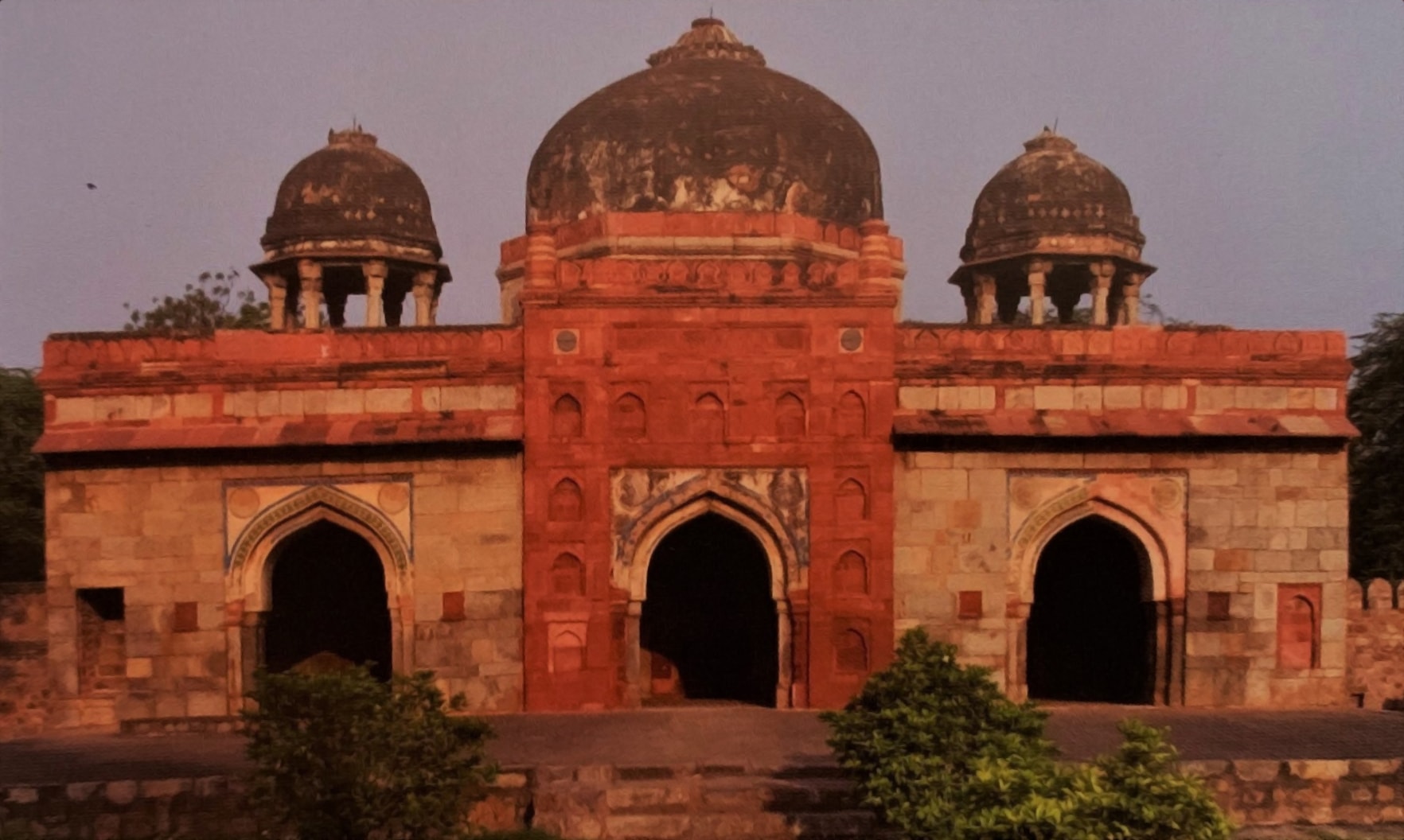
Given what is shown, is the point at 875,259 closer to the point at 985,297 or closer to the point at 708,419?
the point at 708,419

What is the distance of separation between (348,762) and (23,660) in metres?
6.58

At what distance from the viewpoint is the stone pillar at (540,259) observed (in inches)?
488

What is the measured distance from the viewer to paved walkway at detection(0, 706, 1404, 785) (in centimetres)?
1003

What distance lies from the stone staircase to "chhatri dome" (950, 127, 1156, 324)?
9282 mm

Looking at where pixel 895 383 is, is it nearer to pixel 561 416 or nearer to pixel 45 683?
pixel 561 416

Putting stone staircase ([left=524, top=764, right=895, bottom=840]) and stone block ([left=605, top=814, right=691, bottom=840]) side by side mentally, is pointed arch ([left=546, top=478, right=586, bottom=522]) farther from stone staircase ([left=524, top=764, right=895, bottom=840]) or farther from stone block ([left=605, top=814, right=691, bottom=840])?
stone block ([left=605, top=814, right=691, bottom=840])

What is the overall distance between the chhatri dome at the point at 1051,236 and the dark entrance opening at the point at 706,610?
5.31m

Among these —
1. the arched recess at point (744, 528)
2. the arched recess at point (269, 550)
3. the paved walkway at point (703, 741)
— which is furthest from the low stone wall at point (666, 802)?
the arched recess at point (269, 550)

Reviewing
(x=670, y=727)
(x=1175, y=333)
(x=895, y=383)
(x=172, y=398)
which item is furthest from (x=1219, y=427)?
(x=172, y=398)

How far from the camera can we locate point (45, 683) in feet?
41.0

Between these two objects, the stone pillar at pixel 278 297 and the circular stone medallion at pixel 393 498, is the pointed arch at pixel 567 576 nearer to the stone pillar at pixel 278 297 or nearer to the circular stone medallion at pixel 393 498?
the circular stone medallion at pixel 393 498

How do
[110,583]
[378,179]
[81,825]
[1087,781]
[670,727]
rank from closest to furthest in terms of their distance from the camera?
[1087,781]
[81,825]
[670,727]
[110,583]
[378,179]

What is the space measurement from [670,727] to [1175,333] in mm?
5865

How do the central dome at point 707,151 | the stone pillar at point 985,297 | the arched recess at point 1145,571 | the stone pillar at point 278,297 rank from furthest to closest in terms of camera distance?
1. the stone pillar at point 985,297
2. the stone pillar at point 278,297
3. the central dome at point 707,151
4. the arched recess at point 1145,571
